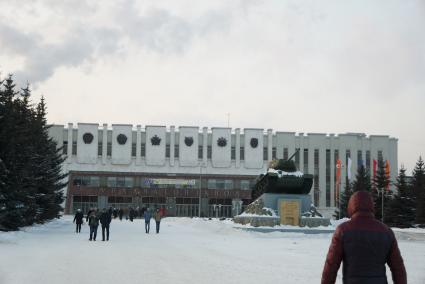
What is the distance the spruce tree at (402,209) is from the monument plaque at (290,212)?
17.7 m

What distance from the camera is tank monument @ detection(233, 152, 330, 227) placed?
3041 centimetres

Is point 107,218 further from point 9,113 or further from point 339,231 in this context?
point 339,231

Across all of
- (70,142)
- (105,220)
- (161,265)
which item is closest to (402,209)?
(105,220)

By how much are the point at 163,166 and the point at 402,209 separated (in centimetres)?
4262

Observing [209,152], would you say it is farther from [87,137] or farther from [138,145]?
[87,137]

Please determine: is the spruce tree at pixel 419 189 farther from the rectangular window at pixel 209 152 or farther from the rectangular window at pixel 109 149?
the rectangular window at pixel 109 149

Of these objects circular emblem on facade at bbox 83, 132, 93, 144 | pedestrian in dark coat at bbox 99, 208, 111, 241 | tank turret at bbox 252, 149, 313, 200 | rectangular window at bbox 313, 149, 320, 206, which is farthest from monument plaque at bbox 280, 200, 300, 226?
rectangular window at bbox 313, 149, 320, 206

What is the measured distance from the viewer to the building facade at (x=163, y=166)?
8019 cm

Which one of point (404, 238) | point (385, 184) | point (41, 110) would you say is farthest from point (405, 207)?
point (41, 110)

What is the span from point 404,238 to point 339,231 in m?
24.9

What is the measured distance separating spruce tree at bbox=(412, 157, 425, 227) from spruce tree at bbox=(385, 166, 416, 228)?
95 centimetres

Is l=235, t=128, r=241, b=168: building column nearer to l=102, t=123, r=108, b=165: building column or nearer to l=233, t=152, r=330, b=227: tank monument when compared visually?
l=102, t=123, r=108, b=165: building column

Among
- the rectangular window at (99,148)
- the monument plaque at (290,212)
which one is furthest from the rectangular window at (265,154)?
the monument plaque at (290,212)

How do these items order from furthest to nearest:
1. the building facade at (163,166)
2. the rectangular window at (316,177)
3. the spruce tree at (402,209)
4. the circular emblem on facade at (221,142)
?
the rectangular window at (316,177) < the circular emblem on facade at (221,142) < the building facade at (163,166) < the spruce tree at (402,209)
